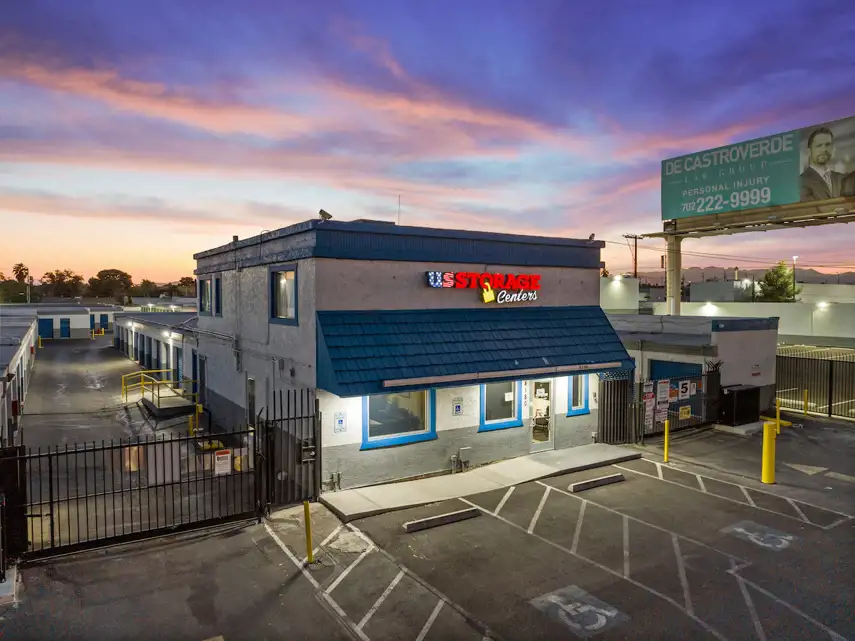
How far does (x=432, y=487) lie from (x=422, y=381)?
281 centimetres

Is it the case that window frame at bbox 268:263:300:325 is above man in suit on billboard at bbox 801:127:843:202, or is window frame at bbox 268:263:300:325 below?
below

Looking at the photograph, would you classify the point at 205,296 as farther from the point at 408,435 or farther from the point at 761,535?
the point at 761,535

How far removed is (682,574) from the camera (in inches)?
410

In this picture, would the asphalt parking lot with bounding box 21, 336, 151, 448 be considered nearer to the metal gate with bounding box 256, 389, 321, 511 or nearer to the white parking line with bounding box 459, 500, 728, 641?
the metal gate with bounding box 256, 389, 321, 511

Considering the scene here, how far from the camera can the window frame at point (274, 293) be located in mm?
15489

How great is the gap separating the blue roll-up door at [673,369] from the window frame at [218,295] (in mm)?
18045

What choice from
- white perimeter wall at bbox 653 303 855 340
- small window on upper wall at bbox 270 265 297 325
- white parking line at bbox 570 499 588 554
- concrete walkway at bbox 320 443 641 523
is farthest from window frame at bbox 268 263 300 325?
white perimeter wall at bbox 653 303 855 340

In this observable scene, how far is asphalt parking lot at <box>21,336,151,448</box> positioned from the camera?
74.1 feet

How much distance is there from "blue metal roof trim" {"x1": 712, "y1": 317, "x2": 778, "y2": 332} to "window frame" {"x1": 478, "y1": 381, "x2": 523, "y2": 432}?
10.6m

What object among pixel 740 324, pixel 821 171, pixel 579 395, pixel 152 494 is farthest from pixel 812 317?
pixel 152 494

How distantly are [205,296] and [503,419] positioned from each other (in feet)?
47.0

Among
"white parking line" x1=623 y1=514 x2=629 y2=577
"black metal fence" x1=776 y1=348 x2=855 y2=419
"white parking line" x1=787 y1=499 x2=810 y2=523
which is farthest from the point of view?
"black metal fence" x1=776 y1=348 x2=855 y2=419

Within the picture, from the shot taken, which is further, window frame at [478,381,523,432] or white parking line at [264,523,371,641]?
window frame at [478,381,523,432]

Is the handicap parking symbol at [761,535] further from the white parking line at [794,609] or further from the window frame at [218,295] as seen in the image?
the window frame at [218,295]
